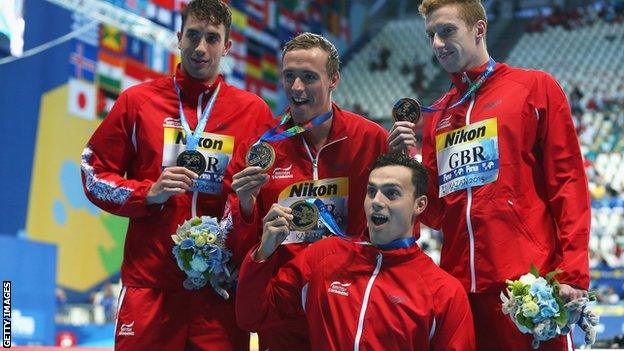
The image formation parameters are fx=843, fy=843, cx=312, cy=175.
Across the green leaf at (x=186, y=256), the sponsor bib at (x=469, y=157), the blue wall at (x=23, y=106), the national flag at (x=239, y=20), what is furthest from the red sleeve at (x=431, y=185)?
the national flag at (x=239, y=20)

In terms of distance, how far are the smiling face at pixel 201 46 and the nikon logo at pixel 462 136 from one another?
0.96 meters

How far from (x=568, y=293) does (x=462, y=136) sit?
2.28ft

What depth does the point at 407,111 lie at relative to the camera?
3.04 meters

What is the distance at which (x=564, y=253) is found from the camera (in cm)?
277

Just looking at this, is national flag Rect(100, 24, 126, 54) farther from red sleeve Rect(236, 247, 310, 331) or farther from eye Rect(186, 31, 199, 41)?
red sleeve Rect(236, 247, 310, 331)

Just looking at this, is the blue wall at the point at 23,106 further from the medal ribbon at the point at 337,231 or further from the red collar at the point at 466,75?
the red collar at the point at 466,75

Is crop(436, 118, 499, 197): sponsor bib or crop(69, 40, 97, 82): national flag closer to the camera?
crop(436, 118, 499, 197): sponsor bib

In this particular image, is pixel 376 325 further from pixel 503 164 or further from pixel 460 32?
pixel 460 32

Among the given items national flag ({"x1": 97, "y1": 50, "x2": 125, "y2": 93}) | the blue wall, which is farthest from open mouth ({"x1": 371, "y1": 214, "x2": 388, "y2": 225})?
national flag ({"x1": 97, "y1": 50, "x2": 125, "y2": 93})

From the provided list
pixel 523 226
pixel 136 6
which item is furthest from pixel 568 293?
pixel 136 6

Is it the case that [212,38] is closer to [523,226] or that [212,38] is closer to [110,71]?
[523,226]

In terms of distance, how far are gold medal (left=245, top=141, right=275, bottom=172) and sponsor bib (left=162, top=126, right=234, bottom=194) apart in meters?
0.35

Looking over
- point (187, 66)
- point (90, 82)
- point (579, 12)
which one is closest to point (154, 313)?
point (187, 66)

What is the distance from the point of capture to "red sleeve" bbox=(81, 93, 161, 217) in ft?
10.5
